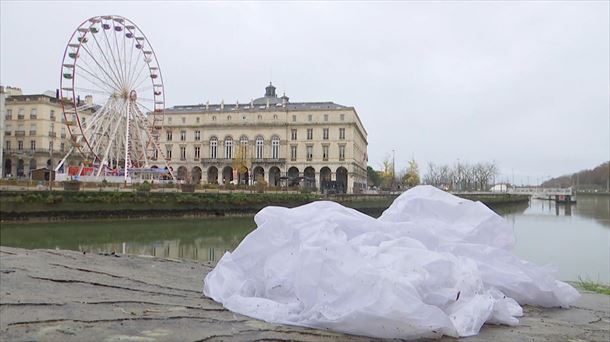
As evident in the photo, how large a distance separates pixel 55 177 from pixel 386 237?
35.1 meters

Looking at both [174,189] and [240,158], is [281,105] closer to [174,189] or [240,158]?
[240,158]

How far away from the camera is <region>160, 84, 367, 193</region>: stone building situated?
5997 centimetres

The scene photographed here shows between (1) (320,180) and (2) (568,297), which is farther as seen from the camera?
(1) (320,180)

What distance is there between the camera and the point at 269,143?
61.5 meters

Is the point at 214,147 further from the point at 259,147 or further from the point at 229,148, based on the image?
the point at 259,147

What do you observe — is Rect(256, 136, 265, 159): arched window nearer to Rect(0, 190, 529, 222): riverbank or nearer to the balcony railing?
the balcony railing

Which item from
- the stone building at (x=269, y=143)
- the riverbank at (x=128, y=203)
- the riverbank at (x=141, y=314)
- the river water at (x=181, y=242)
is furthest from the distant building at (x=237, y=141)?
the riverbank at (x=141, y=314)

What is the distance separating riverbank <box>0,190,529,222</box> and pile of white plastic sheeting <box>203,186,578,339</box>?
22325mm

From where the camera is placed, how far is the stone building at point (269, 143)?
60.0 metres

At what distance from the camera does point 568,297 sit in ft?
18.1

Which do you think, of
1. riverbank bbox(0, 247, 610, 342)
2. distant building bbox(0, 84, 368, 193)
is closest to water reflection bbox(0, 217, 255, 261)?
riverbank bbox(0, 247, 610, 342)

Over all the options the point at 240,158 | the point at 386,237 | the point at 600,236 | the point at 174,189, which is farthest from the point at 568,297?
the point at 240,158

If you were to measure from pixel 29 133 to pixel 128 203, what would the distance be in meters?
36.5

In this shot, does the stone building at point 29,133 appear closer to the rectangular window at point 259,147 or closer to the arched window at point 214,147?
the arched window at point 214,147
